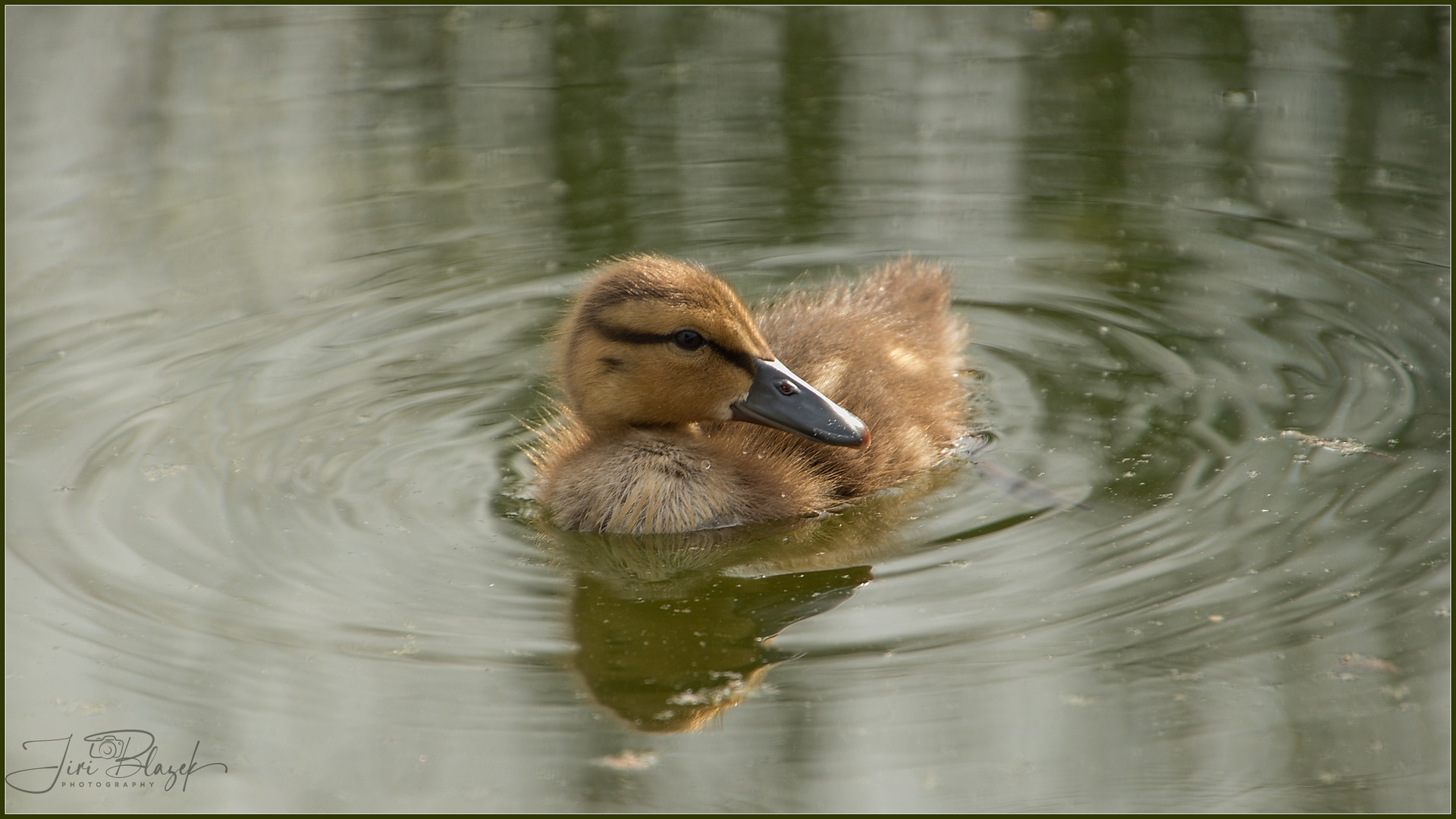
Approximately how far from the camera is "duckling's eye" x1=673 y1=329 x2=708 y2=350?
486 cm

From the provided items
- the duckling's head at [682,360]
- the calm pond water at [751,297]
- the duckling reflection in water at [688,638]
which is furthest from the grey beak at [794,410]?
the duckling reflection in water at [688,638]

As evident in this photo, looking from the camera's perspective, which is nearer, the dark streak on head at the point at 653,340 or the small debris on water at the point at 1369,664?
the small debris on water at the point at 1369,664

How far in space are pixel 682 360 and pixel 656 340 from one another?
0.11m

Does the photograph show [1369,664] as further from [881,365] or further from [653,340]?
[653,340]

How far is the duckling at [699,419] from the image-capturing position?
4871mm

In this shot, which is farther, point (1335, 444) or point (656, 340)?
point (1335, 444)

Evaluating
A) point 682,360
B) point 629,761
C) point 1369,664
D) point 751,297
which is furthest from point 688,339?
point 1369,664

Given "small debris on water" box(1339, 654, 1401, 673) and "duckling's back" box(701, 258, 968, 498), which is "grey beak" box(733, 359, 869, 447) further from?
"small debris on water" box(1339, 654, 1401, 673)

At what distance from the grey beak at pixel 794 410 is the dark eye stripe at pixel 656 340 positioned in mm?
38

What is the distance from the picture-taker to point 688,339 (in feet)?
16.0

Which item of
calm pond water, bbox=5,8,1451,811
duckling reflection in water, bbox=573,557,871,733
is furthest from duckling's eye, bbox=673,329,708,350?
duckling reflection in water, bbox=573,557,871,733

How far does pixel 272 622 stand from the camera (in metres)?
4.37

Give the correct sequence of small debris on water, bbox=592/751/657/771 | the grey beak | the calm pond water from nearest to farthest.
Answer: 1. small debris on water, bbox=592/751/657/771
2. the calm pond water
3. the grey beak

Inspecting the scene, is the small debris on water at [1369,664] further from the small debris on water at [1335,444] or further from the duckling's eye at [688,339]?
the duckling's eye at [688,339]
